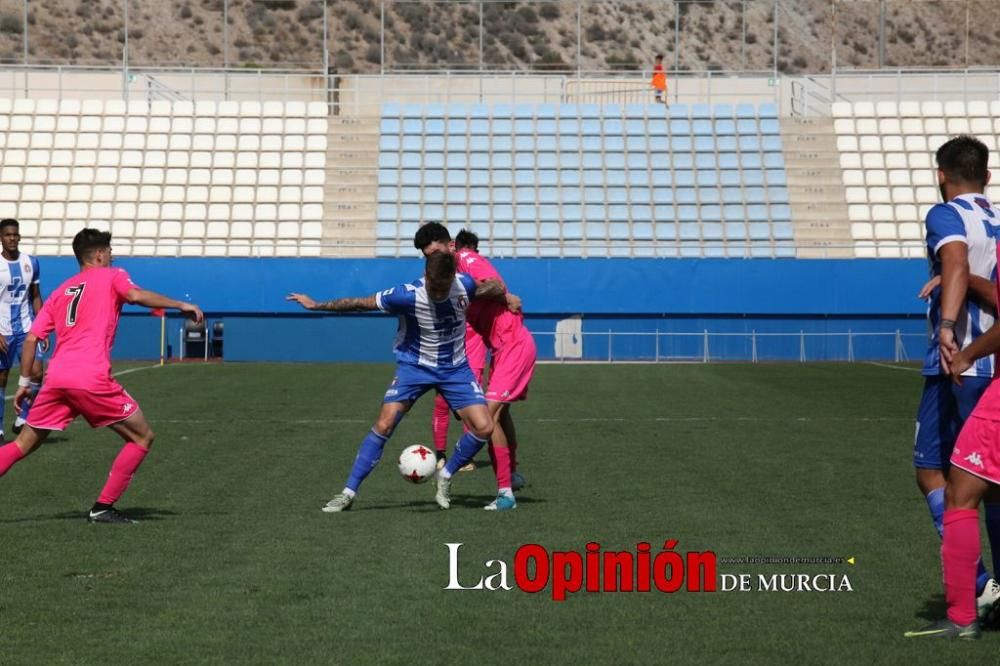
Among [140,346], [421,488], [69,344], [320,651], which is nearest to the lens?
[320,651]

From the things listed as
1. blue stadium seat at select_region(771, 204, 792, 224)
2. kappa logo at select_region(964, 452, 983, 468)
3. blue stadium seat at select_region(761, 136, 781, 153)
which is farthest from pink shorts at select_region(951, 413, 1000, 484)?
blue stadium seat at select_region(761, 136, 781, 153)

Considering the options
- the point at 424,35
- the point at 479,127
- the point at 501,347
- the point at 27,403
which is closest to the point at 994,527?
the point at 501,347

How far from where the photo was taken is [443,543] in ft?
30.6

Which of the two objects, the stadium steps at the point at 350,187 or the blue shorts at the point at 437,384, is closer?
the blue shorts at the point at 437,384

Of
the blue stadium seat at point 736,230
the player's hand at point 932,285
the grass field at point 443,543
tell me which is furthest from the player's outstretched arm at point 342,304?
the blue stadium seat at point 736,230

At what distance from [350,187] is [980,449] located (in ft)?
129

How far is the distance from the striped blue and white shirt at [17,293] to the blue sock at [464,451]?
23.2ft

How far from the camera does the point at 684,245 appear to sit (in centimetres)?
4300

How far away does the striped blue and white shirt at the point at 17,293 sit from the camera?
16.6 metres

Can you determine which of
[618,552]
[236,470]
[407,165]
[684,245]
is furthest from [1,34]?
[618,552]

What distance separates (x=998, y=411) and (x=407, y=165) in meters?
40.1

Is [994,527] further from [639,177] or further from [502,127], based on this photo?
[502,127]

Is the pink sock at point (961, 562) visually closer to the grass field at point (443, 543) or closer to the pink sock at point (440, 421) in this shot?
the grass field at point (443, 543)

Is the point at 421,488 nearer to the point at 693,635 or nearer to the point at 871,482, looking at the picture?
the point at 871,482
